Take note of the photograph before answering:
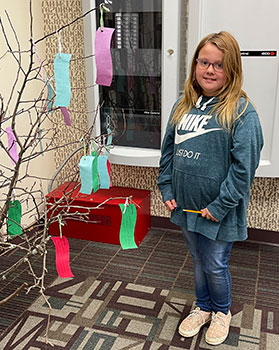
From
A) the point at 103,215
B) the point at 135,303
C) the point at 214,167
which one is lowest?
the point at 135,303

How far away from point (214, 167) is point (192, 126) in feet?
0.58

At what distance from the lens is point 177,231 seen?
2.73 metres

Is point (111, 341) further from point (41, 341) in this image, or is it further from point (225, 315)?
point (225, 315)

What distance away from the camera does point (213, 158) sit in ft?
4.95

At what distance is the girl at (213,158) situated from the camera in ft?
4.76

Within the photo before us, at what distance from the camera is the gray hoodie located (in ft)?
4.77

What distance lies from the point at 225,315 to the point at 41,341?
32.0 inches

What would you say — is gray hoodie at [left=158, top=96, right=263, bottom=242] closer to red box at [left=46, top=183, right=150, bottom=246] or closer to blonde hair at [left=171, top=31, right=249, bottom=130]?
blonde hair at [left=171, top=31, right=249, bottom=130]

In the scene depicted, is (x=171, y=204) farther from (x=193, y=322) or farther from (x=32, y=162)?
(x=32, y=162)

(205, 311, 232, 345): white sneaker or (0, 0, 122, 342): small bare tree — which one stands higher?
(0, 0, 122, 342): small bare tree

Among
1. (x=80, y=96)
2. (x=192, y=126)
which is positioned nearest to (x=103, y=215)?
(x=80, y=96)

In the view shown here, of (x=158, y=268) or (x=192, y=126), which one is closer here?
(x=192, y=126)

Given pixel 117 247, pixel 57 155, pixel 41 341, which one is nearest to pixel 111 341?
pixel 41 341

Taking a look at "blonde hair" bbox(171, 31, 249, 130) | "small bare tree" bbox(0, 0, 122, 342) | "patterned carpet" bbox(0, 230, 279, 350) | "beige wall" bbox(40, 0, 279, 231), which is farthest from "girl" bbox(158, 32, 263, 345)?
"beige wall" bbox(40, 0, 279, 231)
